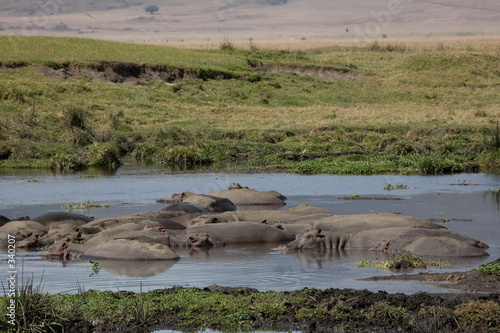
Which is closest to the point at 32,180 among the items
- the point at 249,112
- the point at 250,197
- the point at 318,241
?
the point at 250,197

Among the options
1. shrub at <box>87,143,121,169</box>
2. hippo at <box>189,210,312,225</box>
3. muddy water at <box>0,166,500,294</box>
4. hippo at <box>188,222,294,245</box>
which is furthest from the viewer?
shrub at <box>87,143,121,169</box>

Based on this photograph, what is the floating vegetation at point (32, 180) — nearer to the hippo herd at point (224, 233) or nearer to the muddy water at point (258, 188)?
the muddy water at point (258, 188)

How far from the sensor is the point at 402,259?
12258 mm

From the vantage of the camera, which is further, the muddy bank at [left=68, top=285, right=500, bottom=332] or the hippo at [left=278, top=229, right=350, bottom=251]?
the hippo at [left=278, top=229, right=350, bottom=251]

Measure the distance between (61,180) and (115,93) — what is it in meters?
19.3

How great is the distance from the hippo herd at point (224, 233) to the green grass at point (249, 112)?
465 inches

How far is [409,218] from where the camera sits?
14.9 m

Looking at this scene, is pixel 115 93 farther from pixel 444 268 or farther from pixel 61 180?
pixel 444 268

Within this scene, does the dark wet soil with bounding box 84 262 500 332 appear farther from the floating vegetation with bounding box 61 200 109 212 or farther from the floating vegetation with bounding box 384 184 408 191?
the floating vegetation with bounding box 384 184 408 191

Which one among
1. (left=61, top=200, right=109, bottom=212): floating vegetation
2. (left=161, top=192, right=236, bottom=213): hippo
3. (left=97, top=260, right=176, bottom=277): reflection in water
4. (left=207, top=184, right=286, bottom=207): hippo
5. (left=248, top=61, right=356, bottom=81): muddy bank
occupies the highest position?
(left=248, top=61, right=356, bottom=81): muddy bank

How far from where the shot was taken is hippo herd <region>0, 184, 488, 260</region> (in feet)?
43.8

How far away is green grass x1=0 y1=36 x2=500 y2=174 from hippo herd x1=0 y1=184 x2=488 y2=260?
11.8 m

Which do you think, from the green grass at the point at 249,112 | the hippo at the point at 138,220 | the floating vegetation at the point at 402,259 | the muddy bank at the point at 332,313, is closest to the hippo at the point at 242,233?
the hippo at the point at 138,220

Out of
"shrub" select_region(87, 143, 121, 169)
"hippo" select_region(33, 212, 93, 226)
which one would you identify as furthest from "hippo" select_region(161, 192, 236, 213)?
"shrub" select_region(87, 143, 121, 169)
